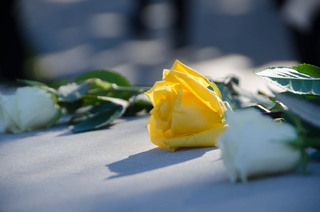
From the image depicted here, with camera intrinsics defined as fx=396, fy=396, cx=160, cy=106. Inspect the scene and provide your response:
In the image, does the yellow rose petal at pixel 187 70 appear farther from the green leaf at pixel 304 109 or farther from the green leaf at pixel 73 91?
the green leaf at pixel 73 91

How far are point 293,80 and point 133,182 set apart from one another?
22 centimetres

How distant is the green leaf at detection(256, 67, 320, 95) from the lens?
448 millimetres

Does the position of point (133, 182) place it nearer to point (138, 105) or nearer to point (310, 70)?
point (310, 70)

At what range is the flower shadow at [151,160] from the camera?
437 millimetres

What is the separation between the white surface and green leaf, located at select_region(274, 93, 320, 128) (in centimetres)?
5

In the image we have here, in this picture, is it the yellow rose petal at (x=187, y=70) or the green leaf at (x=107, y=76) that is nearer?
the yellow rose petal at (x=187, y=70)

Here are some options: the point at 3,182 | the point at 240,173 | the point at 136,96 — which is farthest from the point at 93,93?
the point at 240,173

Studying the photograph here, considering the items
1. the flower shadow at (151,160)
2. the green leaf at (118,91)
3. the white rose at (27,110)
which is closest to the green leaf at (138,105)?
the green leaf at (118,91)

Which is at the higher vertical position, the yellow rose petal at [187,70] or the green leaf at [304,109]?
the yellow rose petal at [187,70]

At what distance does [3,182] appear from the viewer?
0.45 metres

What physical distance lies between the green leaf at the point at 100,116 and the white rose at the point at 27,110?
61 millimetres

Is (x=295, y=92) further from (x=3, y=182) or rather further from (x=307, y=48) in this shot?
(x=307, y=48)

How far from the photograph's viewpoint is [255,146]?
1.05 ft

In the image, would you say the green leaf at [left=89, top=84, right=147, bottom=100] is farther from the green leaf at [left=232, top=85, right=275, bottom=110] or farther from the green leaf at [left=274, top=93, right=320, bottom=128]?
the green leaf at [left=274, top=93, right=320, bottom=128]
